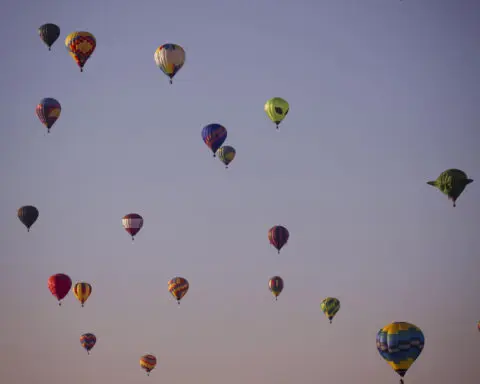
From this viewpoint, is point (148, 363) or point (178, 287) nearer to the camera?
point (178, 287)

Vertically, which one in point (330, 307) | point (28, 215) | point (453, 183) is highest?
point (28, 215)

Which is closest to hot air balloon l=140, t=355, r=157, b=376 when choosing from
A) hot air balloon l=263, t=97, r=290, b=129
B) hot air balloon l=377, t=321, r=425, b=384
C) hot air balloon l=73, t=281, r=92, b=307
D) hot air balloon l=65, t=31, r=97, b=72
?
hot air balloon l=73, t=281, r=92, b=307

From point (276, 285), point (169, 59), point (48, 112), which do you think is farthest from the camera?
point (276, 285)

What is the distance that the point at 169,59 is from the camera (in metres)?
89.8

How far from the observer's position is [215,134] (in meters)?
91.2

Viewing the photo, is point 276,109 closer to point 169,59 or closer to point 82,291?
point 169,59

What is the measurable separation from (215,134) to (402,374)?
23772 mm

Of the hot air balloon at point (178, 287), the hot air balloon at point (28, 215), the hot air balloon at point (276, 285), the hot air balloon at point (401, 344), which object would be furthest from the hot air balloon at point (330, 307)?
the hot air balloon at point (28, 215)

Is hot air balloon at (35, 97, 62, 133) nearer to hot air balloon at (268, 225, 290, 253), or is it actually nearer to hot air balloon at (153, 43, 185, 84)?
hot air balloon at (153, 43, 185, 84)

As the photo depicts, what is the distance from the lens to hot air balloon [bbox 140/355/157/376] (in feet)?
326

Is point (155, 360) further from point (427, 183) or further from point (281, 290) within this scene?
point (427, 183)

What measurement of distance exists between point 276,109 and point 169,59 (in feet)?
28.8

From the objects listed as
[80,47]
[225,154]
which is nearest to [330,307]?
[225,154]

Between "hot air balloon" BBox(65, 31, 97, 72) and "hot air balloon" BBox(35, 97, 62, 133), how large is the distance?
4269 millimetres
